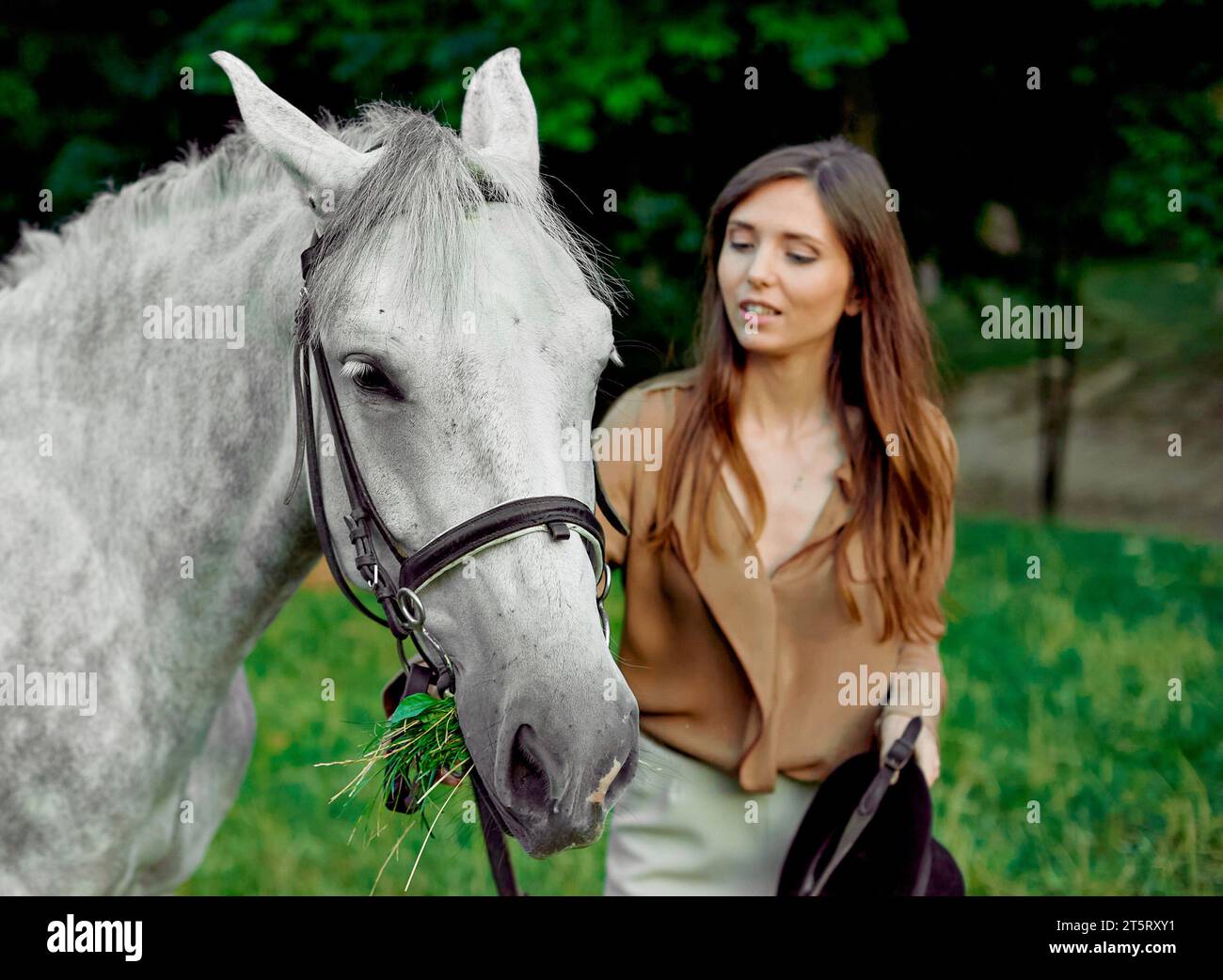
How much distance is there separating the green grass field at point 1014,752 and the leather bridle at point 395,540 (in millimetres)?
323

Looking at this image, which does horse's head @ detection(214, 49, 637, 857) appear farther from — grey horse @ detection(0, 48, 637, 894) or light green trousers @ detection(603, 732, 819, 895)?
light green trousers @ detection(603, 732, 819, 895)

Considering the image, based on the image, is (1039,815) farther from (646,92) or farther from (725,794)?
(646,92)

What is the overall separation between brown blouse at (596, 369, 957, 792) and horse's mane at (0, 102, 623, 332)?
27.3 inches

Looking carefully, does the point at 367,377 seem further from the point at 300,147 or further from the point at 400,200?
the point at 300,147

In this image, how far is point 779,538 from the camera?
2854mm

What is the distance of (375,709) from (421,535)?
176 inches

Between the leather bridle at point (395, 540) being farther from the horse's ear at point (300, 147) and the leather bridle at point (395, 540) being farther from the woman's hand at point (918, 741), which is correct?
the woman's hand at point (918, 741)

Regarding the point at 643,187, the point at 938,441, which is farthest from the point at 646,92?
the point at 938,441

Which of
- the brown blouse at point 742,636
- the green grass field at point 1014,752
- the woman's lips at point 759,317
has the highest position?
the woman's lips at point 759,317

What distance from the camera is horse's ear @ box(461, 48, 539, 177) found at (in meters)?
2.35

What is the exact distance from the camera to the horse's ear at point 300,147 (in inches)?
83.4

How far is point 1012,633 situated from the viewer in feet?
24.7

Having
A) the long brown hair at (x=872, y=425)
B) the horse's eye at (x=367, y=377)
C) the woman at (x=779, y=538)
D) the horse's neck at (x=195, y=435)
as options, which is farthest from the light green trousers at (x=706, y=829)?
the horse's eye at (x=367, y=377)

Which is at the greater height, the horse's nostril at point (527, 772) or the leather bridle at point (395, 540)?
the leather bridle at point (395, 540)
